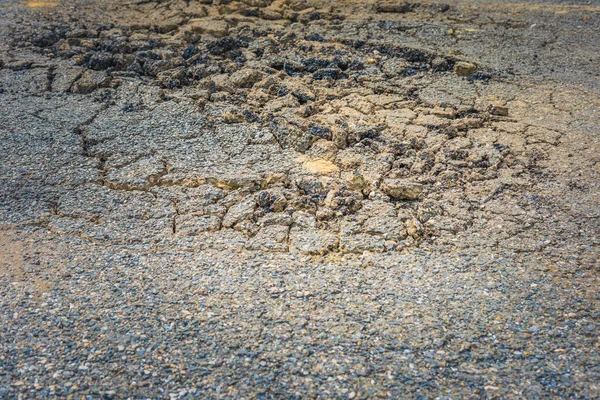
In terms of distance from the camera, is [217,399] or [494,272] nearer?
[217,399]

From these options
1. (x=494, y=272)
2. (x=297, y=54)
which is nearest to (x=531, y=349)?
(x=494, y=272)

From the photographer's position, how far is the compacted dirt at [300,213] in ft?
6.77

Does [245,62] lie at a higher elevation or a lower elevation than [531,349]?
higher

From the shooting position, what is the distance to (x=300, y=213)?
2.89 metres

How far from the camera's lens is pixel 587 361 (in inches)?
80.3

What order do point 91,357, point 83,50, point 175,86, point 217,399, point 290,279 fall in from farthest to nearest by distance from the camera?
1. point 83,50
2. point 175,86
3. point 290,279
4. point 91,357
5. point 217,399

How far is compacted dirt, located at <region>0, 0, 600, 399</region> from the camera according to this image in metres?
2.06

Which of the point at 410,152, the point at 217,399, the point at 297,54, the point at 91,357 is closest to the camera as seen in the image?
the point at 217,399

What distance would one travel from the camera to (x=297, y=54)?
4516 mm

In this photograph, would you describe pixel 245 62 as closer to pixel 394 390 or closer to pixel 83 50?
pixel 83 50

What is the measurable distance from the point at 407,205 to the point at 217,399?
1530 mm

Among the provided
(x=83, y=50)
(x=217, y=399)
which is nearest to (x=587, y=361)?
(x=217, y=399)

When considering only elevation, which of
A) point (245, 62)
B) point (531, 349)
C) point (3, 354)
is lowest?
point (3, 354)

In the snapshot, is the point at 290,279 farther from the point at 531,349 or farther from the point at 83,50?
the point at 83,50
